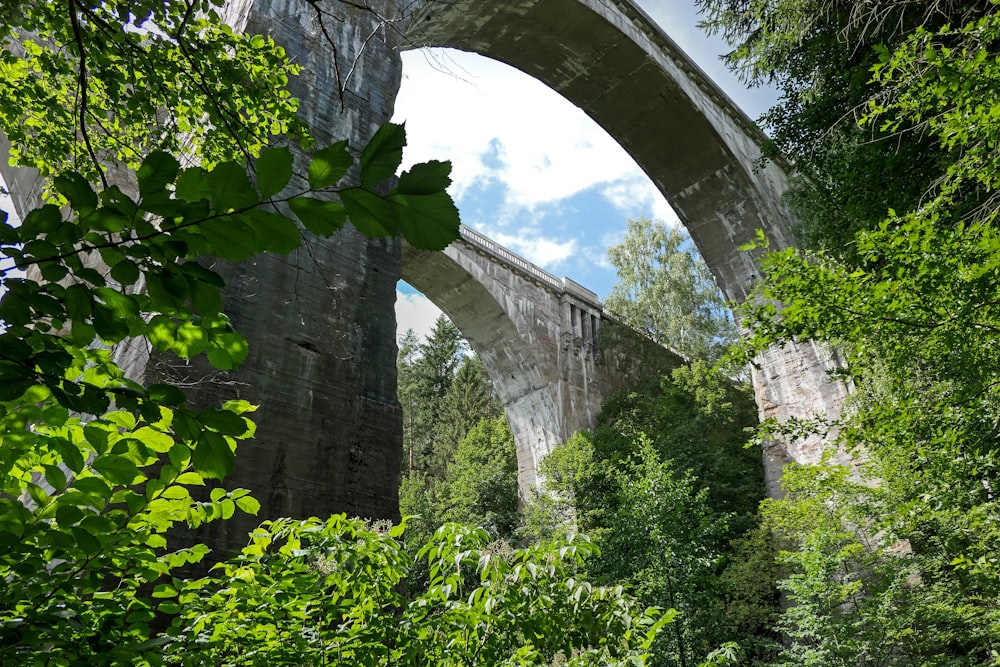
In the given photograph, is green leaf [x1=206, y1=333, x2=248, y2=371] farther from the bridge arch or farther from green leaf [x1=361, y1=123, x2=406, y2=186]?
the bridge arch

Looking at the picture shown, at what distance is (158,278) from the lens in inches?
36.7

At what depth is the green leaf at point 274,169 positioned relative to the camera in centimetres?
83

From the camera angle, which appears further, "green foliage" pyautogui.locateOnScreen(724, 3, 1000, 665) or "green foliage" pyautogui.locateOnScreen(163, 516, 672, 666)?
"green foliage" pyautogui.locateOnScreen(724, 3, 1000, 665)

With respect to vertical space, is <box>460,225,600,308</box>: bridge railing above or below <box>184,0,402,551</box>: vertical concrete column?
above

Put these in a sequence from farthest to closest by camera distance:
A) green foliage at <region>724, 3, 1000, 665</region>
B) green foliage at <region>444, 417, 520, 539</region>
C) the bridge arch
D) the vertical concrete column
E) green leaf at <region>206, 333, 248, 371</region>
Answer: green foliage at <region>444, 417, 520, 539</region> < the bridge arch < green foliage at <region>724, 3, 1000, 665</region> < the vertical concrete column < green leaf at <region>206, 333, 248, 371</region>

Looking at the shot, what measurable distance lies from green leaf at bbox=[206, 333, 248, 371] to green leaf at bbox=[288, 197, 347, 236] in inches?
14.8

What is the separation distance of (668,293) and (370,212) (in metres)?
25.7

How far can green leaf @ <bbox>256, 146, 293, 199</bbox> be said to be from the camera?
83cm

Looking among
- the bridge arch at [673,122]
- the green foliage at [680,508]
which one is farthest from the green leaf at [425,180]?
the bridge arch at [673,122]

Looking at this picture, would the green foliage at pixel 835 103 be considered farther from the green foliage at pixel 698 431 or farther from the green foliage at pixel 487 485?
the green foliage at pixel 487 485

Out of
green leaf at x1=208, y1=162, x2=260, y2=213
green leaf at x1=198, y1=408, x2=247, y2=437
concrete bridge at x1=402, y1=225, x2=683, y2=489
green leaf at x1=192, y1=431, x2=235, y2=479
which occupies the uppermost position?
concrete bridge at x1=402, y1=225, x2=683, y2=489

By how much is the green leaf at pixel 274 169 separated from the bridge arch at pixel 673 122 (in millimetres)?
8721

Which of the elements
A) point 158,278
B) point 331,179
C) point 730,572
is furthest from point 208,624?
point 730,572

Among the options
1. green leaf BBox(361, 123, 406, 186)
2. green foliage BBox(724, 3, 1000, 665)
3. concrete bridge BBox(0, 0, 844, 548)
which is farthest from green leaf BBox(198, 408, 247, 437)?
green foliage BBox(724, 3, 1000, 665)
